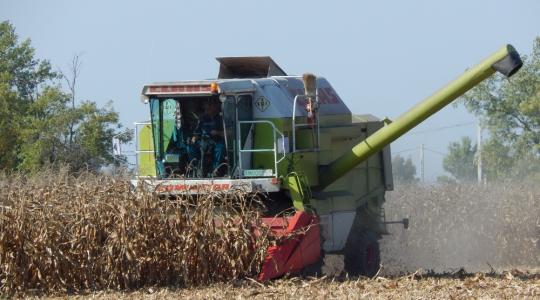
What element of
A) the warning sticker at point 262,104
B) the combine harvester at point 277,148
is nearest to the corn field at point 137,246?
the combine harvester at point 277,148

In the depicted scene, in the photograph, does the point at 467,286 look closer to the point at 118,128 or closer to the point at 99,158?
the point at 99,158

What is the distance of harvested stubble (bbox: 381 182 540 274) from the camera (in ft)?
60.8

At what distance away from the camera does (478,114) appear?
36250 mm

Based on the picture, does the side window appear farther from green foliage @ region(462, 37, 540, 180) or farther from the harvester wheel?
green foliage @ region(462, 37, 540, 180)

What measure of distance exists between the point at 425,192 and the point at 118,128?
799cm

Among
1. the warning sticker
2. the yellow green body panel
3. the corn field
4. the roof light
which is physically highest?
the roof light

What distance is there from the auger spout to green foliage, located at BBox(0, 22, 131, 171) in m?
9.86

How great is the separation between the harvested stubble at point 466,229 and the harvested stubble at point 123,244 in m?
4.58

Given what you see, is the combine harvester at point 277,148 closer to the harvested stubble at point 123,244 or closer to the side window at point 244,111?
the side window at point 244,111

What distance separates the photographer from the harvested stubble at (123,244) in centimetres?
1238

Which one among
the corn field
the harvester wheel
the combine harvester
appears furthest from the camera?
the harvester wheel

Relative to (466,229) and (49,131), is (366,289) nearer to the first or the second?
(466,229)

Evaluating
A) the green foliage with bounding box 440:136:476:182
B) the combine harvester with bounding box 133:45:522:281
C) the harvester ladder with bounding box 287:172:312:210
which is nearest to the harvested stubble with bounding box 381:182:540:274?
the combine harvester with bounding box 133:45:522:281

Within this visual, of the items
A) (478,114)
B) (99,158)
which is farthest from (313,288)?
(478,114)
